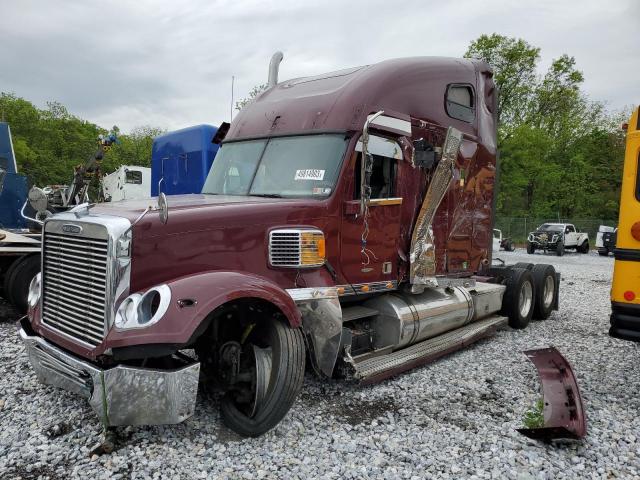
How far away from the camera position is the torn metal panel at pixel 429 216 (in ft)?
18.1

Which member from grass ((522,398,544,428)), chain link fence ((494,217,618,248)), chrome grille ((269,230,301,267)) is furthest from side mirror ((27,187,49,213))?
chain link fence ((494,217,618,248))

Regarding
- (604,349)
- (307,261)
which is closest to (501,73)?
(604,349)

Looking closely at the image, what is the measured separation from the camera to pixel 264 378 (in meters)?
3.72

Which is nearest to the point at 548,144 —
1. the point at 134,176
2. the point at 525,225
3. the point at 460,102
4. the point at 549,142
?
the point at 549,142

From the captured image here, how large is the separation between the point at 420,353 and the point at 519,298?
3.04 m

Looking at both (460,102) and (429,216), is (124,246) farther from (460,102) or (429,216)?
(460,102)

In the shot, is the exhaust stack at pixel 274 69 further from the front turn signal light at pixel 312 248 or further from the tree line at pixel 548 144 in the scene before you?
the tree line at pixel 548 144

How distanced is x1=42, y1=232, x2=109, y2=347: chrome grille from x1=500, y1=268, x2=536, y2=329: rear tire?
5988 mm

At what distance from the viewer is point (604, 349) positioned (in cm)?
652

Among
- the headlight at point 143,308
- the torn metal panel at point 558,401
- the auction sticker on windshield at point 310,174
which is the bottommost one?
the torn metal panel at point 558,401

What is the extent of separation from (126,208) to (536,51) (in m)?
41.5

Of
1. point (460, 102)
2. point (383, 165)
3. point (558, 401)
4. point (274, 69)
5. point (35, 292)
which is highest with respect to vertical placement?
point (274, 69)

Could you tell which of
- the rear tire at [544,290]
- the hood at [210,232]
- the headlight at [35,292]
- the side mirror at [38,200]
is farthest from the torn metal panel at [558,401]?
the side mirror at [38,200]

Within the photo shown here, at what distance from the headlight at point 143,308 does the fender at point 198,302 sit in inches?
1.4
